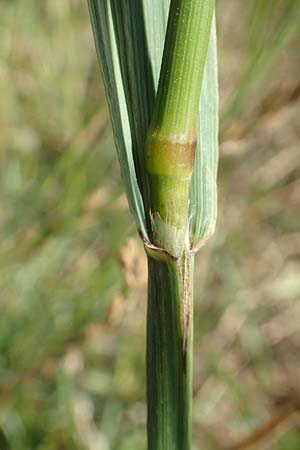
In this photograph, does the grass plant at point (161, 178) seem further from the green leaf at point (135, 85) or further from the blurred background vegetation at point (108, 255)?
the blurred background vegetation at point (108, 255)

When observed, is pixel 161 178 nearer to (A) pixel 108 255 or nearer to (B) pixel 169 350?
(B) pixel 169 350

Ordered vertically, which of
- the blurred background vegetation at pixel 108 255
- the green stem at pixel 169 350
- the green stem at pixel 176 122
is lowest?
the green stem at pixel 169 350

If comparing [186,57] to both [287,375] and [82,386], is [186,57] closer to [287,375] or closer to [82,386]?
[82,386]

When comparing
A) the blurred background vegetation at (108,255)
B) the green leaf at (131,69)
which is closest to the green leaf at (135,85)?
the green leaf at (131,69)

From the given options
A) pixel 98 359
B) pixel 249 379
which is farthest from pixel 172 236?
pixel 249 379

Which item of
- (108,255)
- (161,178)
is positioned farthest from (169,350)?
(108,255)

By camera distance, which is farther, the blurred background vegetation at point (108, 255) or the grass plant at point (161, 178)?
the blurred background vegetation at point (108, 255)
